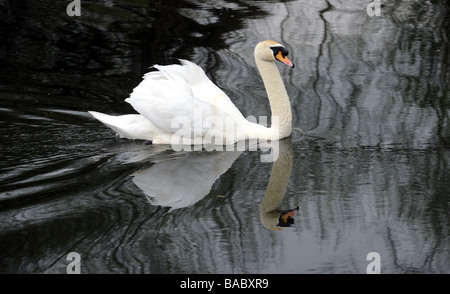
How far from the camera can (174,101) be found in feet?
24.7

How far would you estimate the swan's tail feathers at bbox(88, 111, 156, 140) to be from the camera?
7.55 metres

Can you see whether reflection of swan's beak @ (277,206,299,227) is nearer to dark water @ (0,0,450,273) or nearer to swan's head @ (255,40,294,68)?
dark water @ (0,0,450,273)

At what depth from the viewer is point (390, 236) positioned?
5.54m

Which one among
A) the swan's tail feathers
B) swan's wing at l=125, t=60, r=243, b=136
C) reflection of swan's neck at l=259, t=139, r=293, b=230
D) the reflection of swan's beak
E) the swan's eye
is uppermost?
the swan's eye

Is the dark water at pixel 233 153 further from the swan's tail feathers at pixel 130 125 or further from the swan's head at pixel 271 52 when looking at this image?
the swan's head at pixel 271 52

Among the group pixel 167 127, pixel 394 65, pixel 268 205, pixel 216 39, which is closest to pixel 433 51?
pixel 394 65

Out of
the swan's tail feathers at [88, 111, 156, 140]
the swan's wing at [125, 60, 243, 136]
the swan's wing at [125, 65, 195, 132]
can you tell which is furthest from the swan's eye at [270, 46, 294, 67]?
the swan's tail feathers at [88, 111, 156, 140]

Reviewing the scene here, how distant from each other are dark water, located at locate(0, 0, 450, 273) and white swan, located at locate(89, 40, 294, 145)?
0.59ft

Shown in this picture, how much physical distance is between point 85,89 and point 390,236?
471 cm

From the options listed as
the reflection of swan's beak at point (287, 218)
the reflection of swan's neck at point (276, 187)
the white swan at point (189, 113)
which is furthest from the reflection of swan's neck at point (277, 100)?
the reflection of swan's beak at point (287, 218)

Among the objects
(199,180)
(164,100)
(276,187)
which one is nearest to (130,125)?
(164,100)

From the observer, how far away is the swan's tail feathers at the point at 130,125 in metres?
7.55
